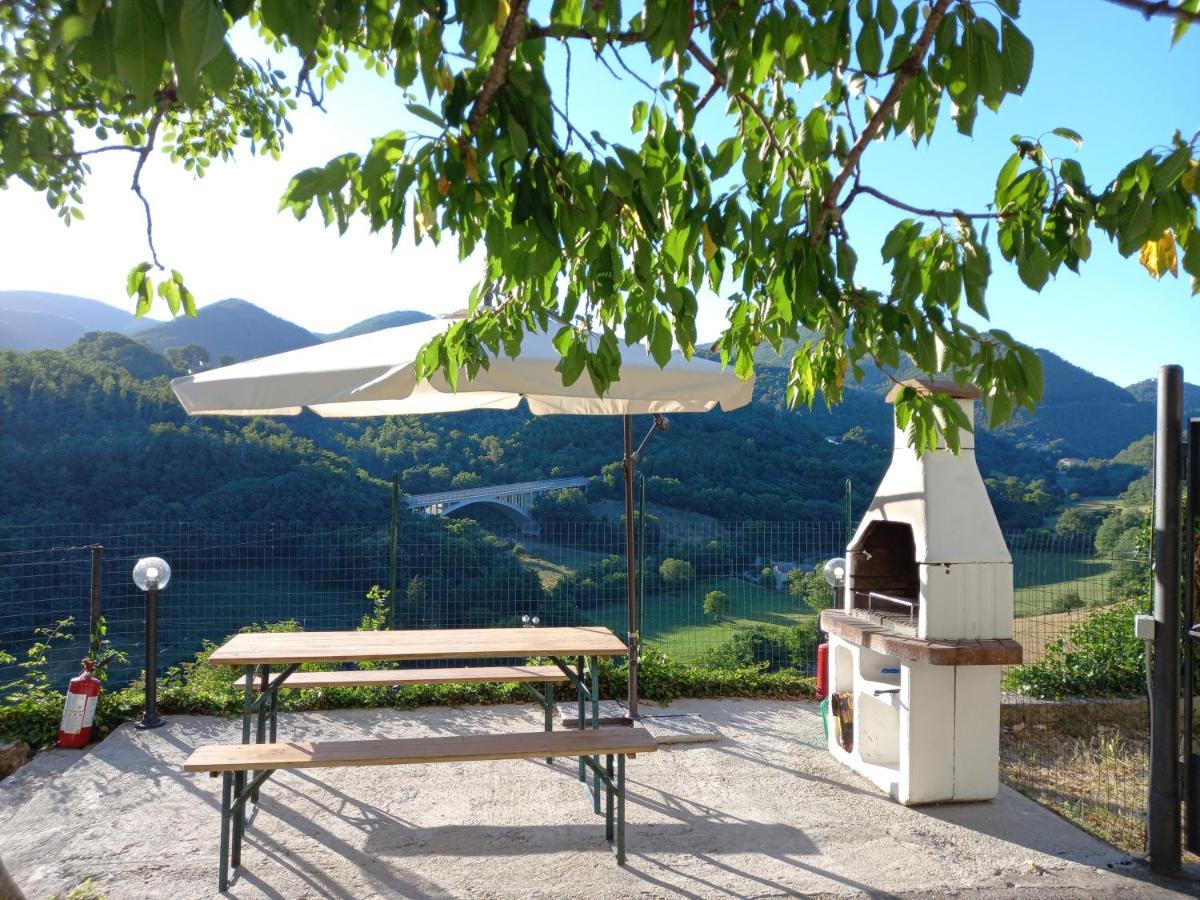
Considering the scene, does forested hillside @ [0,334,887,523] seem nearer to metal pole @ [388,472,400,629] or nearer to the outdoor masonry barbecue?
metal pole @ [388,472,400,629]

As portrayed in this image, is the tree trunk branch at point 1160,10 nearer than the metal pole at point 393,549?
Yes

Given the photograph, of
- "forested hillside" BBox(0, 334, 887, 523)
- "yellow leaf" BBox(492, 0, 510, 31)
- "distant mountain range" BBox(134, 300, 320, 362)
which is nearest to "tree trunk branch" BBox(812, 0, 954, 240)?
"yellow leaf" BBox(492, 0, 510, 31)

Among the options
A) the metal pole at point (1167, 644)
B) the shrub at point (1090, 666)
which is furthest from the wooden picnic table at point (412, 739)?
the shrub at point (1090, 666)

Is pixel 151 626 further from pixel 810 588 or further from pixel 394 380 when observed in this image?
pixel 810 588

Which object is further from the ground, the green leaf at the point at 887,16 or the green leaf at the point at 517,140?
the green leaf at the point at 887,16

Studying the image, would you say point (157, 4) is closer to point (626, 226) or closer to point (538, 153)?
point (538, 153)

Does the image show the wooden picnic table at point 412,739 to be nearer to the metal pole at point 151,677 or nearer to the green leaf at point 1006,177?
the metal pole at point 151,677

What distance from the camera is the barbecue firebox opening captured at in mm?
5156

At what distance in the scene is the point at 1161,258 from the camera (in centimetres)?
249

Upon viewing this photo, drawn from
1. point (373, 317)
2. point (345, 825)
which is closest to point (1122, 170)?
point (345, 825)

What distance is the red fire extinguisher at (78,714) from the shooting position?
519cm

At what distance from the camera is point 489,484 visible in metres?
13.3

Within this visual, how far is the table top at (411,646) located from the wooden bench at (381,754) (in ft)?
1.51

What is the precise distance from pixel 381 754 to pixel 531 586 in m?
4.29
